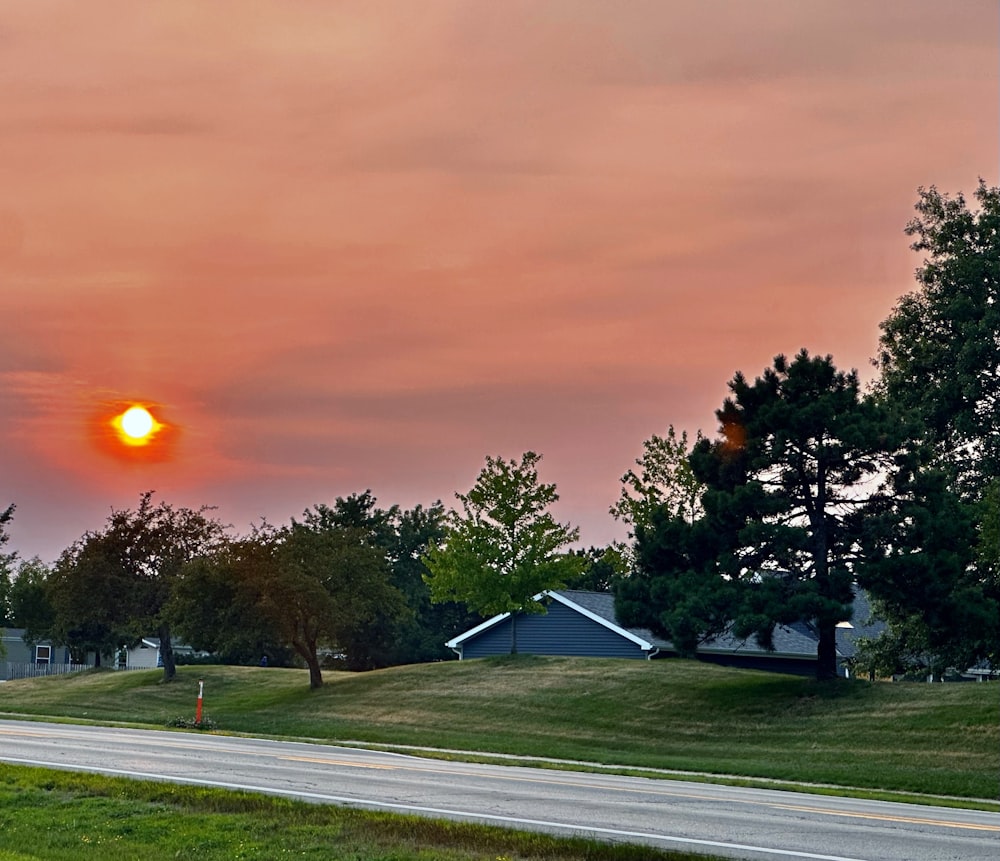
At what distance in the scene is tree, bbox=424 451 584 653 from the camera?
192 feet

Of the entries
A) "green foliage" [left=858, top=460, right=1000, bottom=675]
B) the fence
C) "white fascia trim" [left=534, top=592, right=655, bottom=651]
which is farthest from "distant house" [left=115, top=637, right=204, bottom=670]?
"green foliage" [left=858, top=460, right=1000, bottom=675]

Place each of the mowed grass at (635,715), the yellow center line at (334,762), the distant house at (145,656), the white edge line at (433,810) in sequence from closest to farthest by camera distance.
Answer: the white edge line at (433,810)
the yellow center line at (334,762)
the mowed grass at (635,715)
the distant house at (145,656)

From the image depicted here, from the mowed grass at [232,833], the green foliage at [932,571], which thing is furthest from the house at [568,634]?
the mowed grass at [232,833]

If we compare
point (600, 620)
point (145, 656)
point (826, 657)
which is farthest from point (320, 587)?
point (145, 656)

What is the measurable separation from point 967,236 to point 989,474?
9546 mm

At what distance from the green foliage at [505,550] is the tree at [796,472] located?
60.1ft

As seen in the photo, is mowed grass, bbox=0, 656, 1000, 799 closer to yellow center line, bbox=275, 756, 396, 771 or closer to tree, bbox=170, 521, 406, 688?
tree, bbox=170, 521, 406, 688

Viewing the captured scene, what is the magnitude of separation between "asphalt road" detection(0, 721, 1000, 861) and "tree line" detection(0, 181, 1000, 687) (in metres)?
14.6

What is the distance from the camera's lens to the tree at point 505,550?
58531 millimetres

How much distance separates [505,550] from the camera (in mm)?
59531

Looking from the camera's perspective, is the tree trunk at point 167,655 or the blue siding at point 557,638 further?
the tree trunk at point 167,655

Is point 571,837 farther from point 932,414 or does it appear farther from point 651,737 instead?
point 932,414

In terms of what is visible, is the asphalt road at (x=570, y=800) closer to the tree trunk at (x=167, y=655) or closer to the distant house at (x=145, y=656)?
the tree trunk at (x=167, y=655)

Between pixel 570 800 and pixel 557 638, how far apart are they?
4429 cm
